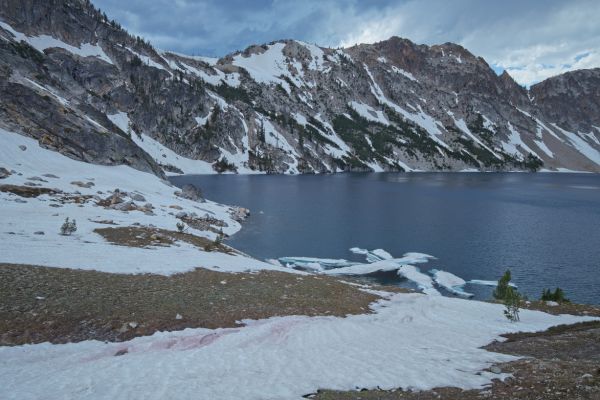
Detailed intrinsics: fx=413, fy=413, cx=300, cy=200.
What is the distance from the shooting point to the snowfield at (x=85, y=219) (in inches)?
950

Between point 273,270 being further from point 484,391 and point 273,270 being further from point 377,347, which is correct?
point 484,391

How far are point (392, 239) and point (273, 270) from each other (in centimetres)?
3516

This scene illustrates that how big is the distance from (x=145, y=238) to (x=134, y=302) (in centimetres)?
1616

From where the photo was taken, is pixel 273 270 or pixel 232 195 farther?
pixel 232 195

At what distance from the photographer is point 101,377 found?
11.8 metres

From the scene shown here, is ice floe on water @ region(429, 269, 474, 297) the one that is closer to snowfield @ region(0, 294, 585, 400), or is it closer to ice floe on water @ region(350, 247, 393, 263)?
ice floe on water @ region(350, 247, 393, 263)

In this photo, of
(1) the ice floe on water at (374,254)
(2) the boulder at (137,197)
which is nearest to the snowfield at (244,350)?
(1) the ice floe on water at (374,254)

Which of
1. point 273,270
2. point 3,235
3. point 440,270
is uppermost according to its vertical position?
point 3,235

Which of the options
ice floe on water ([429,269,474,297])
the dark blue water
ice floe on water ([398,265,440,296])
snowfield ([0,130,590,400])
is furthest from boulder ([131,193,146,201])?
ice floe on water ([429,269,474,297])

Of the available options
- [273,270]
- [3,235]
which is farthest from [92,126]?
[273,270]

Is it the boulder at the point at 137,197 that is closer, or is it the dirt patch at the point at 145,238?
the dirt patch at the point at 145,238

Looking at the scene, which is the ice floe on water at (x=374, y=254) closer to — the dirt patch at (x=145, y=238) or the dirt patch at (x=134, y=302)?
the dirt patch at (x=145, y=238)

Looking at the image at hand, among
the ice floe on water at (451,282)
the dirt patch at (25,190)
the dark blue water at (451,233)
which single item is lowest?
the ice floe on water at (451,282)

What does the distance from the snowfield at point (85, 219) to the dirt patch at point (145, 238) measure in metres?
1.05
